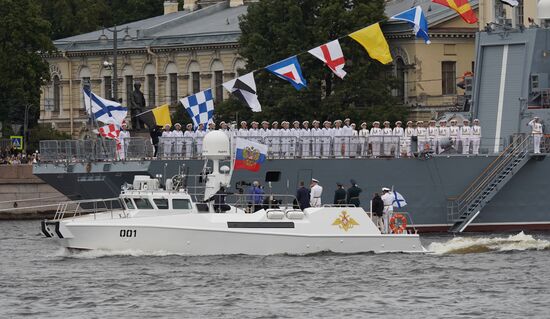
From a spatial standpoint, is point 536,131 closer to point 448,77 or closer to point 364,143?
point 364,143

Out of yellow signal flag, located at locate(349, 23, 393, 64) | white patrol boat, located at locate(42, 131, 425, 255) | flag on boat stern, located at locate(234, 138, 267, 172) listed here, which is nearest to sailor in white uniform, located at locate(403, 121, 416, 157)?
yellow signal flag, located at locate(349, 23, 393, 64)

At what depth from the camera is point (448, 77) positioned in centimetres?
8988

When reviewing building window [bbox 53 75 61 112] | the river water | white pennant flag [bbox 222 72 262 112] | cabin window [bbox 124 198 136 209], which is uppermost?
building window [bbox 53 75 61 112]

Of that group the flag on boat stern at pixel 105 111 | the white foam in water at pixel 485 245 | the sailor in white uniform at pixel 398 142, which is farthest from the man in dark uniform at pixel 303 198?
the flag on boat stern at pixel 105 111

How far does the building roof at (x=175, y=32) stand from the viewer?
10281cm

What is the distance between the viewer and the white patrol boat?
5188 centimetres

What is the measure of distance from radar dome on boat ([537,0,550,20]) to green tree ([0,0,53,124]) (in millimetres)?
31362

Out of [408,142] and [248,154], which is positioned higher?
[408,142]

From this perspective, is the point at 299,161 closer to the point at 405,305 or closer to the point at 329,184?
the point at 329,184

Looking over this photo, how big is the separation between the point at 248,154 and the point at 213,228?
5357 millimetres

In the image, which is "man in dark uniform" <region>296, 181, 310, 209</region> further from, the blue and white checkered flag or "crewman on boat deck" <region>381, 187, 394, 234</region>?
the blue and white checkered flag

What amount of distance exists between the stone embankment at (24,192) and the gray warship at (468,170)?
1246 centimetres

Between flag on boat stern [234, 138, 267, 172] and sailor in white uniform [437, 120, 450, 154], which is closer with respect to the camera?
flag on boat stern [234, 138, 267, 172]

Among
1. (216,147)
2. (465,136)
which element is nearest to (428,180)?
(465,136)
